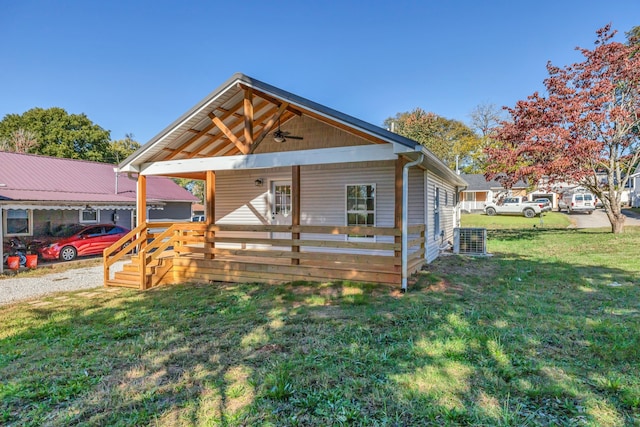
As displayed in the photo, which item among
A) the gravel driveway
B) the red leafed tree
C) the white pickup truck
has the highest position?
the red leafed tree

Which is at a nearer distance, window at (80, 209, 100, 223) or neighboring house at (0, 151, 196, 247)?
neighboring house at (0, 151, 196, 247)

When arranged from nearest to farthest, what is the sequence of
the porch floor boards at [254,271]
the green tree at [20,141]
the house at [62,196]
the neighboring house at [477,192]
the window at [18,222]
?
the porch floor boards at [254,271], the house at [62,196], the window at [18,222], the green tree at [20,141], the neighboring house at [477,192]

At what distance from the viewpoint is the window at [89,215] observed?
1391cm

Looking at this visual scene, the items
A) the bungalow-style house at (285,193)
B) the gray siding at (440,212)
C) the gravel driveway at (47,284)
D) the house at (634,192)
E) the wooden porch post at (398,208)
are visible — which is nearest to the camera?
the wooden porch post at (398,208)

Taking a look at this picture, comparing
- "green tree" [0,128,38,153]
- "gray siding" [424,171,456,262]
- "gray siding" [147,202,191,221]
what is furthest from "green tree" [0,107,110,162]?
"gray siding" [424,171,456,262]

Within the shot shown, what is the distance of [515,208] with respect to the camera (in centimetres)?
2756

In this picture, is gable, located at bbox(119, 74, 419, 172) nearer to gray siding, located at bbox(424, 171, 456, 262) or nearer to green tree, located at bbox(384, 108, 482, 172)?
gray siding, located at bbox(424, 171, 456, 262)

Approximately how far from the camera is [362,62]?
20078 mm

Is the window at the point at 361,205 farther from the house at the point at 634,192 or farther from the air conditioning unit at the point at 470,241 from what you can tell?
the house at the point at 634,192

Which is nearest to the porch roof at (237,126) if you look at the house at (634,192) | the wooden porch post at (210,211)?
the wooden porch post at (210,211)

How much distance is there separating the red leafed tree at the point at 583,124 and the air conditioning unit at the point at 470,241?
3845 mm

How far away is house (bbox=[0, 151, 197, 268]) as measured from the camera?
1163cm

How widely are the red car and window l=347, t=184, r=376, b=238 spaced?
10.2 m

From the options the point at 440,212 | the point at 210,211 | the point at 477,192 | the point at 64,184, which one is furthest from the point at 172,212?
the point at 477,192
